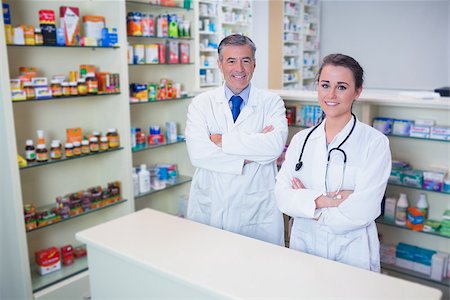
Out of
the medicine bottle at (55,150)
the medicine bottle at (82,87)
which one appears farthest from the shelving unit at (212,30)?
the medicine bottle at (55,150)

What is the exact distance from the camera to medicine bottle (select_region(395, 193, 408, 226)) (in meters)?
2.89

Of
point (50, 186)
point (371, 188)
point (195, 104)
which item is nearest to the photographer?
point (371, 188)

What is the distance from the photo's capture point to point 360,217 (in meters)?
1.64

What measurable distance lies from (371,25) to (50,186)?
21.9ft

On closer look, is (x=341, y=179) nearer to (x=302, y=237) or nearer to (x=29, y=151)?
(x=302, y=237)

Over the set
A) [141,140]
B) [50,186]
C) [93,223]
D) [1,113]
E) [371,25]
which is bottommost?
[93,223]

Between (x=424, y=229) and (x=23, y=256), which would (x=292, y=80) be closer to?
(x=424, y=229)

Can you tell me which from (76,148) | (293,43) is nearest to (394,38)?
(293,43)

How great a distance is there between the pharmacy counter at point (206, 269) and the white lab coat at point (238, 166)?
65 cm

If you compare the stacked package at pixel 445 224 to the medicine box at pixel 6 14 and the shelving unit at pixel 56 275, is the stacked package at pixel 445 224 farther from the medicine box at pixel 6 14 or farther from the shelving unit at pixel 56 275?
the medicine box at pixel 6 14

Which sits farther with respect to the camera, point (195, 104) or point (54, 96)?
point (54, 96)

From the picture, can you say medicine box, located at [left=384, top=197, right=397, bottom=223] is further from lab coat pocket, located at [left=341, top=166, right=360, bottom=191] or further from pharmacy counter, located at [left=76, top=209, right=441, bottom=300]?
pharmacy counter, located at [left=76, top=209, right=441, bottom=300]

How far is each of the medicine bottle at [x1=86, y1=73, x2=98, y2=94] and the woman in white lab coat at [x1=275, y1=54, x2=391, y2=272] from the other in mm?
1859

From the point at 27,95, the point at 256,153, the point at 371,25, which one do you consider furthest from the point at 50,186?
the point at 371,25
